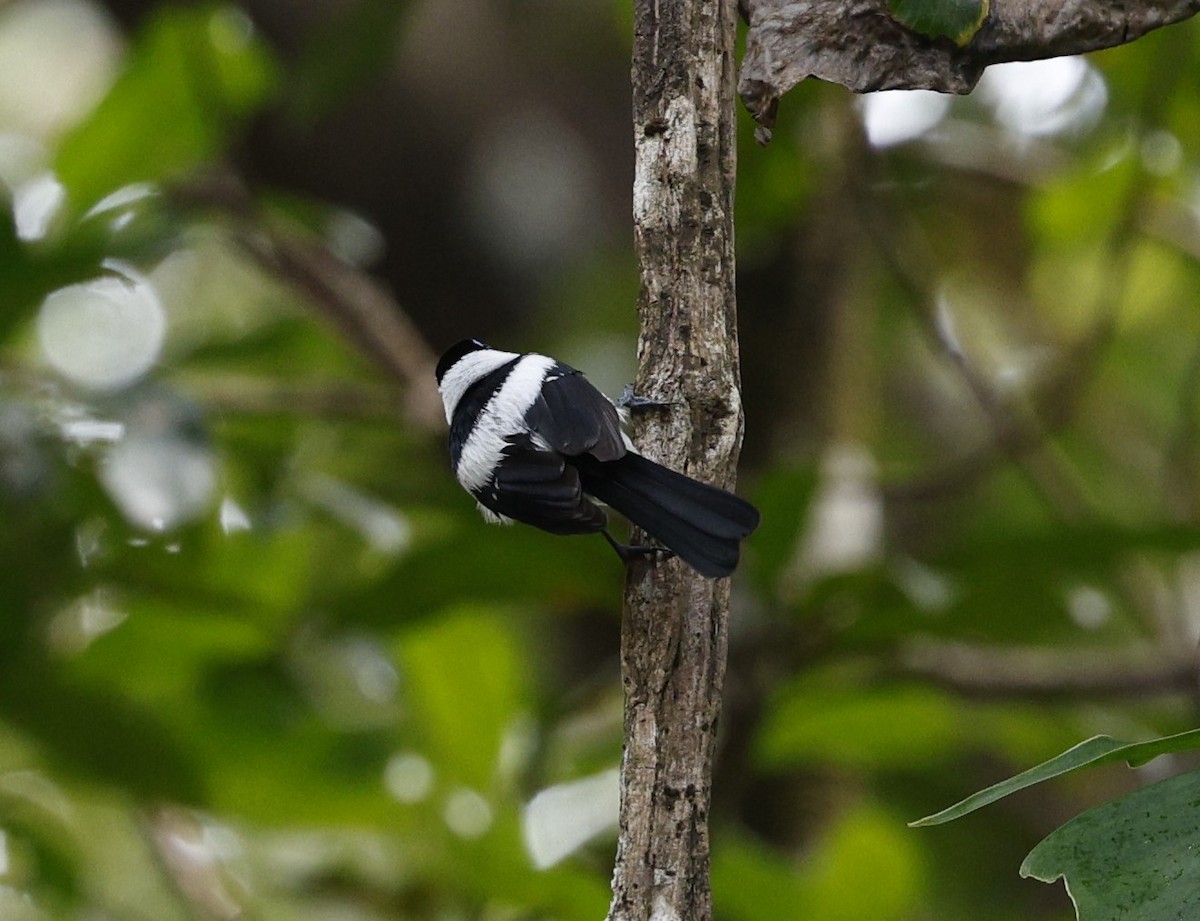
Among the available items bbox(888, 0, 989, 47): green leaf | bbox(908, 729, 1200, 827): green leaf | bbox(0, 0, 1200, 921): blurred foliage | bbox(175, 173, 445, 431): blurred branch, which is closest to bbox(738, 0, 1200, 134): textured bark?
bbox(888, 0, 989, 47): green leaf

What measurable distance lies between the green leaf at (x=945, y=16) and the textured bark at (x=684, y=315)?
0.19 m

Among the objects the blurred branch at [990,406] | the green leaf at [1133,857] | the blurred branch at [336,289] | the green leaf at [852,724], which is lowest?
the green leaf at [1133,857]

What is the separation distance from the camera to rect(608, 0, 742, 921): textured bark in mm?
1216

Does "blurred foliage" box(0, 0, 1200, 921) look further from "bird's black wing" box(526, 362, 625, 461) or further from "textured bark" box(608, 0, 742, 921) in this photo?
"textured bark" box(608, 0, 742, 921)

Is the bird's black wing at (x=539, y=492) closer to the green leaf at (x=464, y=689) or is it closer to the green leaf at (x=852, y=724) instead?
the green leaf at (x=464, y=689)

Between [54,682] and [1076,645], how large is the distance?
299cm

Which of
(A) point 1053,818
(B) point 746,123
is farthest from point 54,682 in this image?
(A) point 1053,818

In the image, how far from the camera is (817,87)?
2.58 meters

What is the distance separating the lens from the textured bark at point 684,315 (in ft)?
3.99

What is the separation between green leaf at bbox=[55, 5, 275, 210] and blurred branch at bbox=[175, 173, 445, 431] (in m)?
0.29

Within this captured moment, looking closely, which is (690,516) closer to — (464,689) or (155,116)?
(464,689)

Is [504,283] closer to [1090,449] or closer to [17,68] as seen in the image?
[1090,449]

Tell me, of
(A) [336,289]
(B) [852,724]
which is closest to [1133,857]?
(B) [852,724]

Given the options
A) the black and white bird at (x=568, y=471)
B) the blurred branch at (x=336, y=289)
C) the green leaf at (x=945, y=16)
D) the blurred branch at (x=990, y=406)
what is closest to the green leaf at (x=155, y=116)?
the blurred branch at (x=336, y=289)
